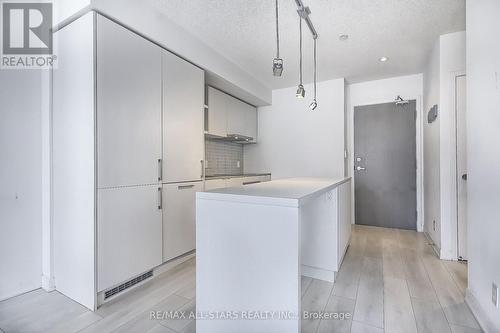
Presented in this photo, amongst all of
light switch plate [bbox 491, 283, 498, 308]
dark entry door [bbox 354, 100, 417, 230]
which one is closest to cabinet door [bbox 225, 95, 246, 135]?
A: dark entry door [bbox 354, 100, 417, 230]

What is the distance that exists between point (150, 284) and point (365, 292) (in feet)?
5.72

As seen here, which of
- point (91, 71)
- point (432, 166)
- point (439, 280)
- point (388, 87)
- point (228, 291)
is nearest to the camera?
point (228, 291)

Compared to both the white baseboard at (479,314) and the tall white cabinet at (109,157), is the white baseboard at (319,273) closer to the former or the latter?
the white baseboard at (479,314)

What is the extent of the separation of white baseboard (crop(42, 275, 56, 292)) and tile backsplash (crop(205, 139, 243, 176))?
2081mm

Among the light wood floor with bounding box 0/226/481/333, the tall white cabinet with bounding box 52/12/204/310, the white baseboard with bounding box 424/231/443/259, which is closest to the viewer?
the light wood floor with bounding box 0/226/481/333

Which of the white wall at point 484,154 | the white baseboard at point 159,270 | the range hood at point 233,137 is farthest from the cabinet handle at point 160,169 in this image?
the white wall at point 484,154

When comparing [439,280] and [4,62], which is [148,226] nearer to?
[4,62]

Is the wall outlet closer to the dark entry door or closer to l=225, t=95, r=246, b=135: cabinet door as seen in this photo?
the dark entry door

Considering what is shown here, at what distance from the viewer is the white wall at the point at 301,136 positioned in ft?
12.3

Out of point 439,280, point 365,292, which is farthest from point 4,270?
point 439,280

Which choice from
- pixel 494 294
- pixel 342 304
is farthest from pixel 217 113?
pixel 494 294

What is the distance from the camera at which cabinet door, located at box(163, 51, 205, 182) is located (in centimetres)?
225

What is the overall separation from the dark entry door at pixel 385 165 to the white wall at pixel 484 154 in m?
2.22

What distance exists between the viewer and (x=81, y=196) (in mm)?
1729
